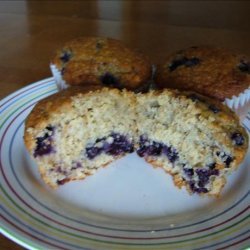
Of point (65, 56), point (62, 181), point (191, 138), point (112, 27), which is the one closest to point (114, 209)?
point (62, 181)

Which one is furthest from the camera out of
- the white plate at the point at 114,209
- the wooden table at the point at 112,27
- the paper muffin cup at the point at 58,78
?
the wooden table at the point at 112,27

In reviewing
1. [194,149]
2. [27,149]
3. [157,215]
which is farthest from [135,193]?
[27,149]

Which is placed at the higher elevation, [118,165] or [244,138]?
[244,138]

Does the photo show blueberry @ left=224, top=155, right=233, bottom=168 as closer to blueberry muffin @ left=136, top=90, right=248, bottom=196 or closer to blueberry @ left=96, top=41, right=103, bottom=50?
blueberry muffin @ left=136, top=90, right=248, bottom=196

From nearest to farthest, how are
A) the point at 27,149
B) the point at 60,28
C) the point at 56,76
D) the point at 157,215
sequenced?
the point at 157,215 < the point at 27,149 < the point at 56,76 < the point at 60,28

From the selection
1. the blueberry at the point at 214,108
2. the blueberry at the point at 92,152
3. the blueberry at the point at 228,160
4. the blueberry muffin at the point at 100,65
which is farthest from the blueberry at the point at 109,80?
the blueberry at the point at 228,160

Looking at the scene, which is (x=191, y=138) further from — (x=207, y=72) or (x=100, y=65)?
(x=100, y=65)

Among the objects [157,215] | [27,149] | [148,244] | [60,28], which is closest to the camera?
[148,244]

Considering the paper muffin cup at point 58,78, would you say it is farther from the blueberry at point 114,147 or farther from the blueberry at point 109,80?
the blueberry at point 114,147

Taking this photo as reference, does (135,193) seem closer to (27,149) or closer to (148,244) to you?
(148,244)
